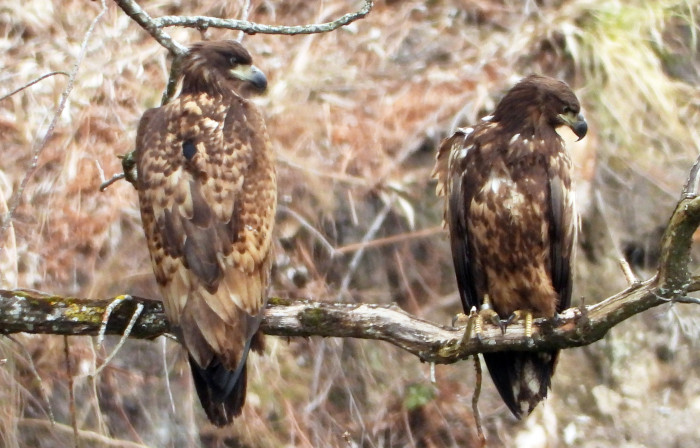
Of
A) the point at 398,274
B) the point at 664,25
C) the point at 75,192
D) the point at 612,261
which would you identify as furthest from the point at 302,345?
the point at 664,25

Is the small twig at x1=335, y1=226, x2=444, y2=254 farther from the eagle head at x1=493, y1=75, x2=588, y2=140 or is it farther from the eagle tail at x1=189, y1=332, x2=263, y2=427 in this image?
the eagle tail at x1=189, y1=332, x2=263, y2=427

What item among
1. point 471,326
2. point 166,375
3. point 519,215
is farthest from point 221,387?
point 166,375

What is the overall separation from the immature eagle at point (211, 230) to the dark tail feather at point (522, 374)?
108 centimetres

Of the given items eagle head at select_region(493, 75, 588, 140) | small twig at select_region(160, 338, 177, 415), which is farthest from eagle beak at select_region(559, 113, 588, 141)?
small twig at select_region(160, 338, 177, 415)

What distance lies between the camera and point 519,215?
4.06 meters

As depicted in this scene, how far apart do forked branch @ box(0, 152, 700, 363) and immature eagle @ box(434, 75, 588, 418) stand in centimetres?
54

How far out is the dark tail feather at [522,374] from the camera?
4113mm

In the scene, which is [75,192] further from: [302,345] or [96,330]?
[96,330]

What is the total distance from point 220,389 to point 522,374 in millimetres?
1354

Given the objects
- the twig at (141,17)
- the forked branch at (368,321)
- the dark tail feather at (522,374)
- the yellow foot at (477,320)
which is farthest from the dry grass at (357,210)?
Answer: the twig at (141,17)

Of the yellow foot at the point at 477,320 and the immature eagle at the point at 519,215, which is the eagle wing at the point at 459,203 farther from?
the yellow foot at the point at 477,320

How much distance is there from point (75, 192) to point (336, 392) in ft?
6.12

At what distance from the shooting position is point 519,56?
6.75 meters

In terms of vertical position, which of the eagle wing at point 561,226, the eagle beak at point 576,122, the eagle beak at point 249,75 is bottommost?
the eagle wing at point 561,226
